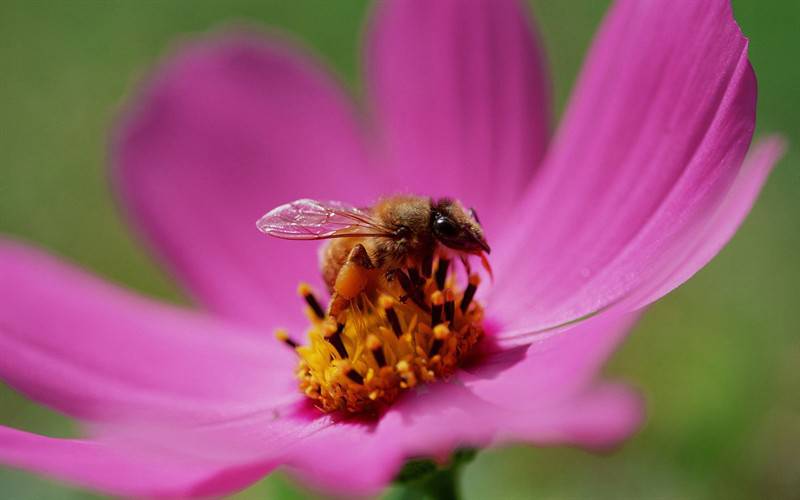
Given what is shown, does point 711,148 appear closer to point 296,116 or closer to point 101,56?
point 296,116

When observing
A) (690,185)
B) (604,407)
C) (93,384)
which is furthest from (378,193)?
(604,407)

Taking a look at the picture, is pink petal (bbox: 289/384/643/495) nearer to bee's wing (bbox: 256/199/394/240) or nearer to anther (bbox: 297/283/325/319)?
bee's wing (bbox: 256/199/394/240)

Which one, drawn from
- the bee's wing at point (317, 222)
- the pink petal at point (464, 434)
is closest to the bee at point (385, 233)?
the bee's wing at point (317, 222)

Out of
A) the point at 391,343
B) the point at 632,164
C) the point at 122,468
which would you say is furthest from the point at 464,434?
the point at 632,164

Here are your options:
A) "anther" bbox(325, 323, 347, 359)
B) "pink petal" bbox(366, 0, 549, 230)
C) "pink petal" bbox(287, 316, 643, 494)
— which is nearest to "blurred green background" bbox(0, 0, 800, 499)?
"anther" bbox(325, 323, 347, 359)

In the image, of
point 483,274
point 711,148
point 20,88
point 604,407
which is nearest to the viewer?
point 604,407

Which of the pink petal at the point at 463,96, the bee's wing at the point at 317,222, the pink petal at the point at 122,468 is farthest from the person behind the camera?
the pink petal at the point at 463,96

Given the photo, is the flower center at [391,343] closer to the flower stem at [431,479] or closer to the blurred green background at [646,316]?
the flower stem at [431,479]
